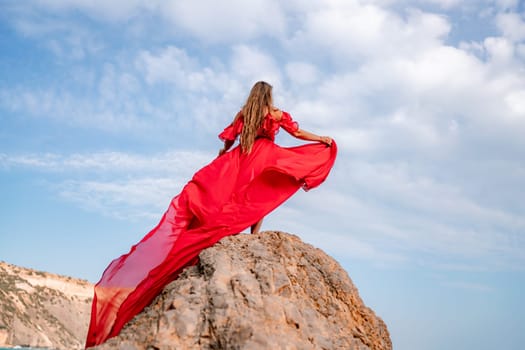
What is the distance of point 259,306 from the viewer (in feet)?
14.6

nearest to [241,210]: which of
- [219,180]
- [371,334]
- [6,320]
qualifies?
[219,180]

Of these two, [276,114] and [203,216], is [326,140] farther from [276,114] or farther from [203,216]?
[203,216]

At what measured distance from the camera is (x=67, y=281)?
5681 centimetres

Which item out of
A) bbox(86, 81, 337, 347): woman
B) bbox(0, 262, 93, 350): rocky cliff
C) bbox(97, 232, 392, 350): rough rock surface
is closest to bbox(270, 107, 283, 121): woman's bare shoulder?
bbox(86, 81, 337, 347): woman

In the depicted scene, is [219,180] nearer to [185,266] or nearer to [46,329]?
[185,266]

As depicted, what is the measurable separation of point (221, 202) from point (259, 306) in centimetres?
162

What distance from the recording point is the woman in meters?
5.43

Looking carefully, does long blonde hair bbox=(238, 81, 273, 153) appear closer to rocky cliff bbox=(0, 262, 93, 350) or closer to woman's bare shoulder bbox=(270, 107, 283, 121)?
woman's bare shoulder bbox=(270, 107, 283, 121)

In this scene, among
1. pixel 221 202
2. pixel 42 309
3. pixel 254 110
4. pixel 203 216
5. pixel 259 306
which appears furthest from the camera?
pixel 42 309

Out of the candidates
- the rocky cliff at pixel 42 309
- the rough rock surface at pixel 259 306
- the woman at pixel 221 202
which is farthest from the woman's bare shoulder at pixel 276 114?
the rocky cliff at pixel 42 309

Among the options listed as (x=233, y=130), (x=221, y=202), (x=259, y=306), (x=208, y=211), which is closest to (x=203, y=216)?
(x=208, y=211)

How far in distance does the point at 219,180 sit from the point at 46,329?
4716 centimetres

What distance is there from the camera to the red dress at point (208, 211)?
17.8 feet

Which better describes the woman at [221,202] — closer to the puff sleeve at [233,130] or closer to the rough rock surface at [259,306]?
the puff sleeve at [233,130]
